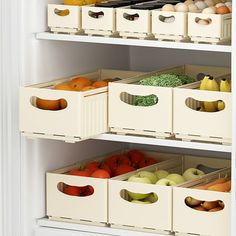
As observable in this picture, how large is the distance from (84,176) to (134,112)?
0.31 metres

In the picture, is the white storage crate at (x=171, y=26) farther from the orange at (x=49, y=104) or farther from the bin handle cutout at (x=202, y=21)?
the orange at (x=49, y=104)

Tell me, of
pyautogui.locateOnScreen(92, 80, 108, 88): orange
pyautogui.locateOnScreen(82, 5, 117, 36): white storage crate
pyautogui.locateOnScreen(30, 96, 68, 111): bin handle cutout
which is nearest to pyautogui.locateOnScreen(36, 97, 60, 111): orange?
pyautogui.locateOnScreen(30, 96, 68, 111): bin handle cutout

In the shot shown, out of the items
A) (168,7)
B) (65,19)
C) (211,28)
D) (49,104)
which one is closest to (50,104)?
(49,104)

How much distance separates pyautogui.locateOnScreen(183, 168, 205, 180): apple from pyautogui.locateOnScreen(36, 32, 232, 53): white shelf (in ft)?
1.64

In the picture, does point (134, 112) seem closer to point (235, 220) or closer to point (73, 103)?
point (73, 103)

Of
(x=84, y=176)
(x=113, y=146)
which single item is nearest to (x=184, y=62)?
(x=113, y=146)

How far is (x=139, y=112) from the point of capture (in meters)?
3.45

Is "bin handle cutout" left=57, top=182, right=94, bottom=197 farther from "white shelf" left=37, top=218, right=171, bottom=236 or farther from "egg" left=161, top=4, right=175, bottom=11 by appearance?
"egg" left=161, top=4, right=175, bottom=11

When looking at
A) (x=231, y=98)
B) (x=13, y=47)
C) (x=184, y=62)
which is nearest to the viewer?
(x=231, y=98)

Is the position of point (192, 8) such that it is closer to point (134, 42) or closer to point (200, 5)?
point (200, 5)

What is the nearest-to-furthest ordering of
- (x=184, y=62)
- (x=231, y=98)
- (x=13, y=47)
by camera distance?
(x=231, y=98) < (x=13, y=47) < (x=184, y=62)

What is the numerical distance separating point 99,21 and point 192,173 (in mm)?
601

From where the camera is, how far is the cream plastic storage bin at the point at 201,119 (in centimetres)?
331

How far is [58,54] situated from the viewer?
370 centimetres
